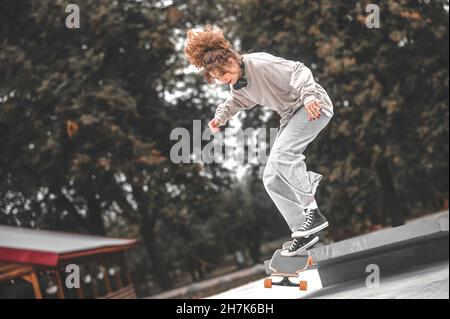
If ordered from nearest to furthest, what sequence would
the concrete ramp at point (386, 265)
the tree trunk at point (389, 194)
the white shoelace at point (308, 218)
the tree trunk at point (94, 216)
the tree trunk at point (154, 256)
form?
the white shoelace at point (308, 218) → the concrete ramp at point (386, 265) → the tree trunk at point (389, 194) → the tree trunk at point (94, 216) → the tree trunk at point (154, 256)

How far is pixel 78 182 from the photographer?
17.8 meters

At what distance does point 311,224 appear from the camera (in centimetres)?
281

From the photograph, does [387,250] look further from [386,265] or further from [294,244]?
[294,244]

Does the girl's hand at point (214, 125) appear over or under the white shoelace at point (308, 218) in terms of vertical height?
over

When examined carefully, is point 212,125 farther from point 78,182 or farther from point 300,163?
point 78,182

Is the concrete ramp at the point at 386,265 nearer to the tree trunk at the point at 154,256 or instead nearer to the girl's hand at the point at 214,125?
the girl's hand at the point at 214,125

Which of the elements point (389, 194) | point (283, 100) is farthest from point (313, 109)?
point (389, 194)

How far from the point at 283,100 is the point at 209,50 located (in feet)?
1.29

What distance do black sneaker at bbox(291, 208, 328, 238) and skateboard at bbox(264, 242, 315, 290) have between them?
0.11 meters

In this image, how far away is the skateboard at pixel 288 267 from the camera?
2875mm

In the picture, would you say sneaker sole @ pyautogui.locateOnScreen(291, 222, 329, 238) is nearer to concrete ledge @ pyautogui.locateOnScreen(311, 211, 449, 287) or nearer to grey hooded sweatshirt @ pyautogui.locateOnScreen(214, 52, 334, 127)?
concrete ledge @ pyautogui.locateOnScreen(311, 211, 449, 287)

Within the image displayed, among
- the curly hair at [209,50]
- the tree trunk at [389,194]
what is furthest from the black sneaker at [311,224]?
the tree trunk at [389,194]

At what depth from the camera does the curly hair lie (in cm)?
261

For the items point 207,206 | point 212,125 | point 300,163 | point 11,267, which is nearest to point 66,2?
point 212,125
